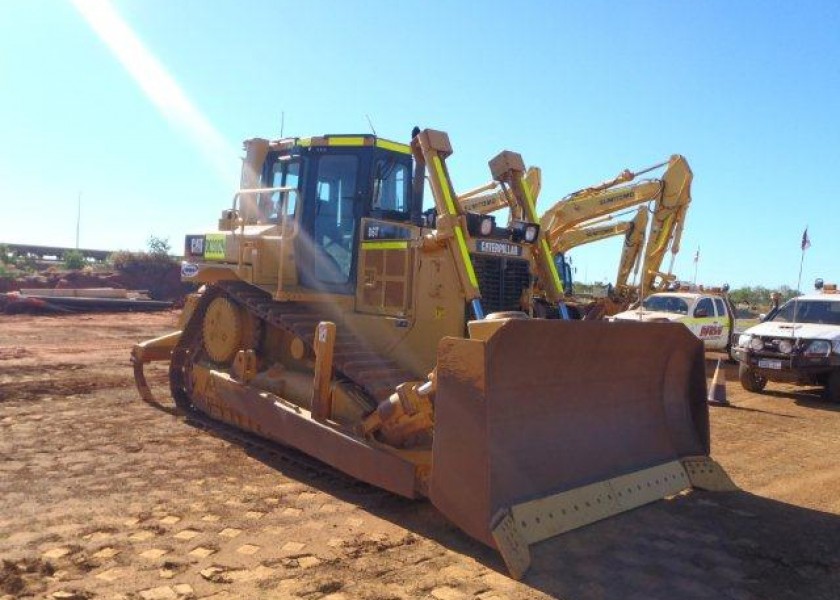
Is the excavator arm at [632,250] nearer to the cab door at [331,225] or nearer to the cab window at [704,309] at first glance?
the cab window at [704,309]

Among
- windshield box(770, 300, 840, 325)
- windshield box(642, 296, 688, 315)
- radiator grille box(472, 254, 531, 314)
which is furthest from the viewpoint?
windshield box(642, 296, 688, 315)

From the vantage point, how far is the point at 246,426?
280 inches

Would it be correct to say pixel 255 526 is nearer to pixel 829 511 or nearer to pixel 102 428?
pixel 102 428

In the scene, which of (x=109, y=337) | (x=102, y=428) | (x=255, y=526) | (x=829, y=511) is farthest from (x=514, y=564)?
(x=109, y=337)

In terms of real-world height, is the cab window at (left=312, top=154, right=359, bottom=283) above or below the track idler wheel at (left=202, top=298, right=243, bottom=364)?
above

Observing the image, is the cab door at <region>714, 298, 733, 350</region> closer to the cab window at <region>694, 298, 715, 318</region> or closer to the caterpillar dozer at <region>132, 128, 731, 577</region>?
the cab window at <region>694, 298, 715, 318</region>

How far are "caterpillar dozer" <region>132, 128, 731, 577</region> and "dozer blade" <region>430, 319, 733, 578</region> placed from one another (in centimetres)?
1

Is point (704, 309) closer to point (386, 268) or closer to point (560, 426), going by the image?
point (386, 268)

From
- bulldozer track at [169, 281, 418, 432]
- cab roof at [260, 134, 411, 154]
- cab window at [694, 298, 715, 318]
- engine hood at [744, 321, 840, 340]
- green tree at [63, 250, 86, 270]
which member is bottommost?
bulldozer track at [169, 281, 418, 432]

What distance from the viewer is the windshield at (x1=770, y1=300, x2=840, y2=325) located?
40.2 feet

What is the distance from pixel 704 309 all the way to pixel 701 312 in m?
0.43

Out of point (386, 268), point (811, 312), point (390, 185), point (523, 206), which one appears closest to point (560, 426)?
point (386, 268)

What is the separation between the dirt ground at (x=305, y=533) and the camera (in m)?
3.96

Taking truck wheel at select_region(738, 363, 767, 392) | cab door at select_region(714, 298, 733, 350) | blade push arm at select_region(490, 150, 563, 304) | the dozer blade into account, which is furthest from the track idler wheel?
cab door at select_region(714, 298, 733, 350)
